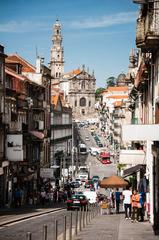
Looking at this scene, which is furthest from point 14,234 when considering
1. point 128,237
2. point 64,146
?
point 64,146

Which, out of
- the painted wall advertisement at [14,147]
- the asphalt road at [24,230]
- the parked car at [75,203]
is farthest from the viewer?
the painted wall advertisement at [14,147]

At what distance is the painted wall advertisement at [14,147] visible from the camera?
140 feet

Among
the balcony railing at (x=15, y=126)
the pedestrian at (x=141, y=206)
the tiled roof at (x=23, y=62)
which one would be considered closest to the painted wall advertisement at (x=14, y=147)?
the balcony railing at (x=15, y=126)

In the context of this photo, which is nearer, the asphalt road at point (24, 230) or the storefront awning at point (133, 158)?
the asphalt road at point (24, 230)

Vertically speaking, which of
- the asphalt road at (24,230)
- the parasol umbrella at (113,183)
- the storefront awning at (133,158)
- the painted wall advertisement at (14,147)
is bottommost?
the asphalt road at (24,230)

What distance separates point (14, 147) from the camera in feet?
142

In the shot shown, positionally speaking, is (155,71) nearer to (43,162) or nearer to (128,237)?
(128,237)

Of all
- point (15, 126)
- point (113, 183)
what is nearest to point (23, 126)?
point (15, 126)

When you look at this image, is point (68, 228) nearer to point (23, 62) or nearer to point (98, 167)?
point (23, 62)

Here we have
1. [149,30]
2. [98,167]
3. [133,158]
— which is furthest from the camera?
[98,167]

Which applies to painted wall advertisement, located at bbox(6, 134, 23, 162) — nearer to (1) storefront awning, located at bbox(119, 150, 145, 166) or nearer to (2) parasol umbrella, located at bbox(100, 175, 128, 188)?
(2) parasol umbrella, located at bbox(100, 175, 128, 188)

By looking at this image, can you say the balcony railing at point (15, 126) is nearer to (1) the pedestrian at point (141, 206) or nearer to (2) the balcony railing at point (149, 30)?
(1) the pedestrian at point (141, 206)

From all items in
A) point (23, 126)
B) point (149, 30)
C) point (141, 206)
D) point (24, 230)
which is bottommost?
point (24, 230)

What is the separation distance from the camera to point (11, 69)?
58562 mm
